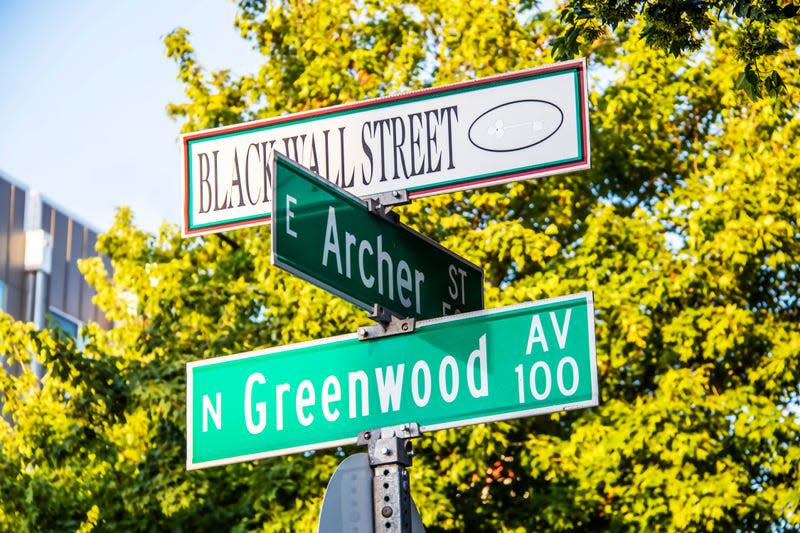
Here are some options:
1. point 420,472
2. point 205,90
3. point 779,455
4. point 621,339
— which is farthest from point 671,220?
point 205,90

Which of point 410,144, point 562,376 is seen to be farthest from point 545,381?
point 410,144

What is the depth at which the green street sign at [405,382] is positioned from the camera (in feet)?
13.5

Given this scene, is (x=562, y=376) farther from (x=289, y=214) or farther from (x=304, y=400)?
(x=289, y=214)

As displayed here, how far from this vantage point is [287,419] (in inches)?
170

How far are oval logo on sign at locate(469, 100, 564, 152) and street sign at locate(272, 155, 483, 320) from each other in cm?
41

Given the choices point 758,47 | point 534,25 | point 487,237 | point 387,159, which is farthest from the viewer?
point 534,25

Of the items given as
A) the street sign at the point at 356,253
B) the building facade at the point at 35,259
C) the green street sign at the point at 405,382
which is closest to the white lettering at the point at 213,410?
the green street sign at the point at 405,382

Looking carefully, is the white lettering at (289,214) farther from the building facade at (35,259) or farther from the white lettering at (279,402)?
the building facade at (35,259)

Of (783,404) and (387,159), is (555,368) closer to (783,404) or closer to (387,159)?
(387,159)

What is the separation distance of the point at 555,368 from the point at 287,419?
90 cm

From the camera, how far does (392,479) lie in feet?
12.9

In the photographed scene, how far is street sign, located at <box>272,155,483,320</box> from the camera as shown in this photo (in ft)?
12.8

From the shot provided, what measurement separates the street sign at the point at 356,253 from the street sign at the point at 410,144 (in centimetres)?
22

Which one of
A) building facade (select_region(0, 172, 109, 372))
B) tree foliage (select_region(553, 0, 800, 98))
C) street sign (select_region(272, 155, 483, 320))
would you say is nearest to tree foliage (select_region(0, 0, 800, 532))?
tree foliage (select_region(553, 0, 800, 98))
